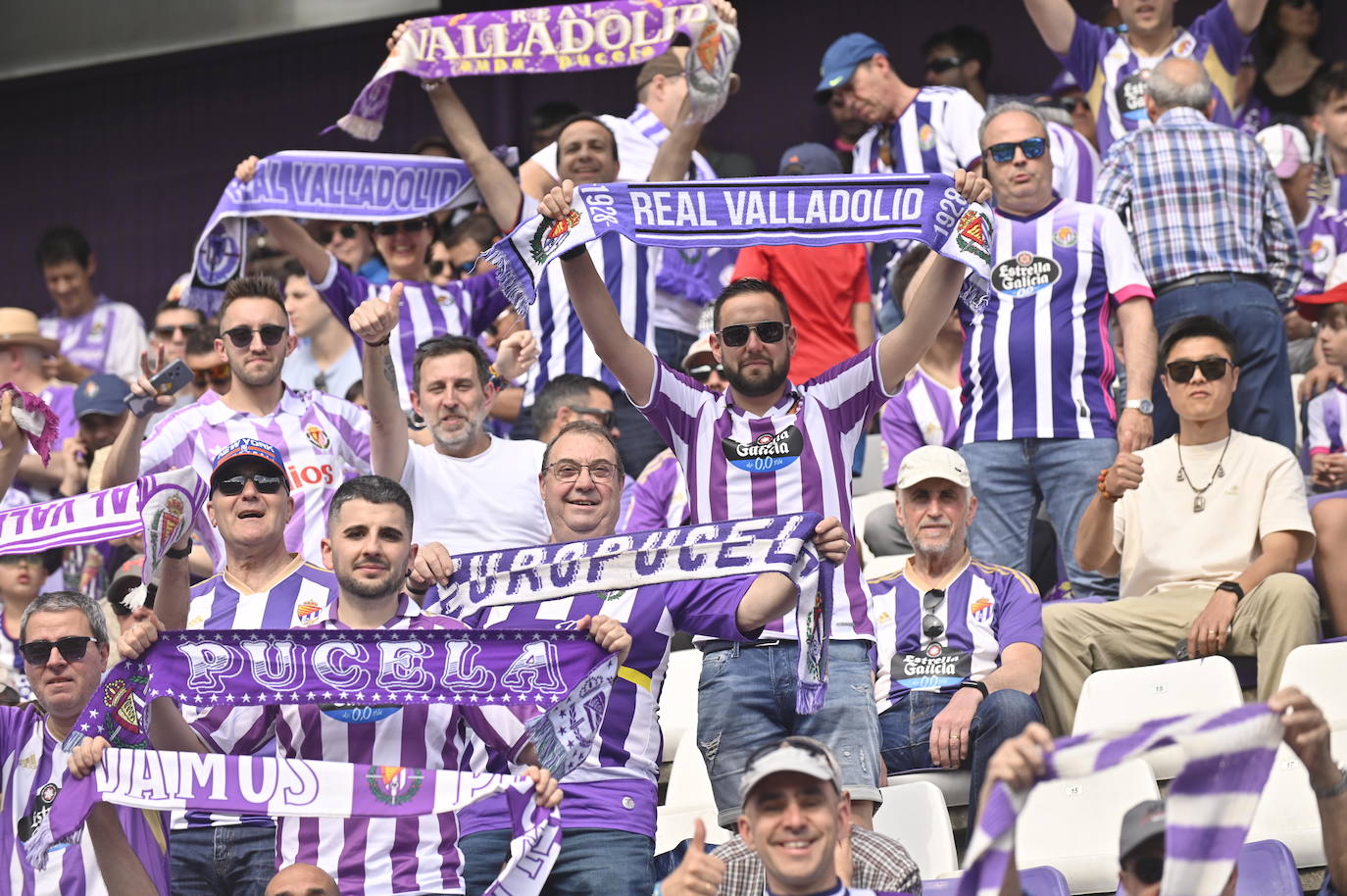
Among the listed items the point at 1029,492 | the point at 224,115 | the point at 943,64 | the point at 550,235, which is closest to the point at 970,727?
the point at 1029,492

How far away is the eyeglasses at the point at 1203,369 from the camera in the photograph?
6.96m

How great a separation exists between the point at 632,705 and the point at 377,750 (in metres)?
0.73

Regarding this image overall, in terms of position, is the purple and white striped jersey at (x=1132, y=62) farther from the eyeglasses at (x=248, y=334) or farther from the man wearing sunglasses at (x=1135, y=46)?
the eyeglasses at (x=248, y=334)

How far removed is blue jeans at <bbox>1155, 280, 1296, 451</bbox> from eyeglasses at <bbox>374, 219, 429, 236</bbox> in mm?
3476

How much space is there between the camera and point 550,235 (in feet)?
19.4

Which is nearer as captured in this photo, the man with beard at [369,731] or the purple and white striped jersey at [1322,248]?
the man with beard at [369,731]

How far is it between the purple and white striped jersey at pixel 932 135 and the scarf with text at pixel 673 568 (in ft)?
12.8

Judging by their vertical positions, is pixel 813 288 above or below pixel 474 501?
above

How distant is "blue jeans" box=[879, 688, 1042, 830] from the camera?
5.93m

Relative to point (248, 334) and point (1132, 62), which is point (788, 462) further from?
point (1132, 62)

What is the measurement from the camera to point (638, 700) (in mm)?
5488

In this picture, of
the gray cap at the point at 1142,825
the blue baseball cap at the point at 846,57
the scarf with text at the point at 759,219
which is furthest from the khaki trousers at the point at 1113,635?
the blue baseball cap at the point at 846,57

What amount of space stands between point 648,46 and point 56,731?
4282mm

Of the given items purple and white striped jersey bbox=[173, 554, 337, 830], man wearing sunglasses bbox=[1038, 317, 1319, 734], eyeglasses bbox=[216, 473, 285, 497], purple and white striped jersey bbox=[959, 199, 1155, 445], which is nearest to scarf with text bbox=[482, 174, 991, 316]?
eyeglasses bbox=[216, 473, 285, 497]
